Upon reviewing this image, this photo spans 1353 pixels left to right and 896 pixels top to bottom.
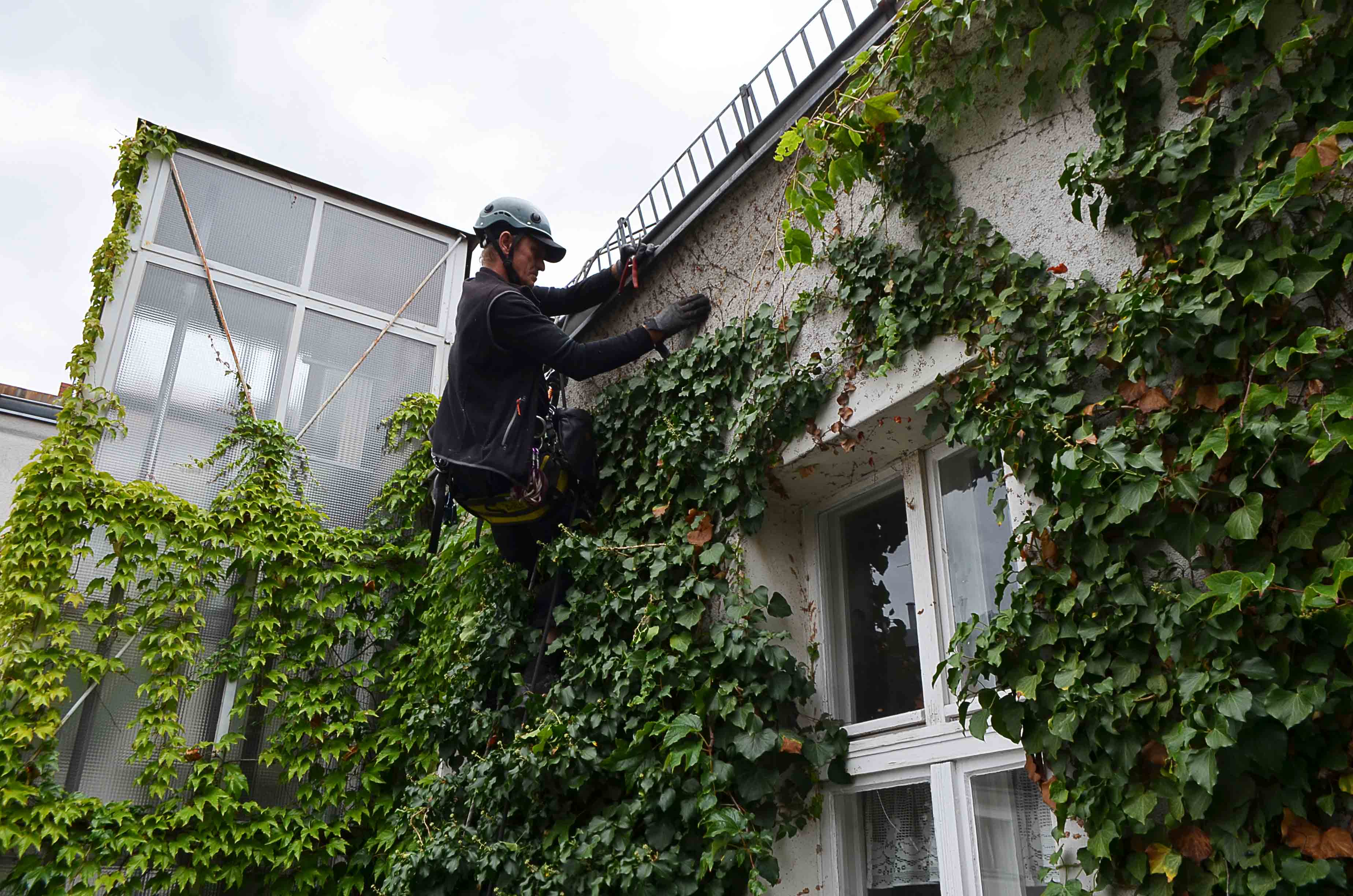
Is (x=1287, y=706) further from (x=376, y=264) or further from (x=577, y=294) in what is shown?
(x=376, y=264)

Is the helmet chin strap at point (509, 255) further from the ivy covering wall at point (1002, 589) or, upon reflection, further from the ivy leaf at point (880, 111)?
the ivy leaf at point (880, 111)

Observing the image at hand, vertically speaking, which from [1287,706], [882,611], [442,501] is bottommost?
[1287,706]

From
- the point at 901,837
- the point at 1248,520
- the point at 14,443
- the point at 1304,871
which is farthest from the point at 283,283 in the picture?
the point at 1304,871

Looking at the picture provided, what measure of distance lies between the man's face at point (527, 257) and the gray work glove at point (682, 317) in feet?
2.27

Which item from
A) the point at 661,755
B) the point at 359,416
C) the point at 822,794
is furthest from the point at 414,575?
the point at 822,794

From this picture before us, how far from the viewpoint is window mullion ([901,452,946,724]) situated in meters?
2.66

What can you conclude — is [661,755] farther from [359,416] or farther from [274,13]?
[274,13]

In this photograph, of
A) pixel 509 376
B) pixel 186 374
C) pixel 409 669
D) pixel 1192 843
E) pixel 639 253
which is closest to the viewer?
pixel 1192 843

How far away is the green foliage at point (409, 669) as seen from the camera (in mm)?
2945

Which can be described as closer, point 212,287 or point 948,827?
point 948,827

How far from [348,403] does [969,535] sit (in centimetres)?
488

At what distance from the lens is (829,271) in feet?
10.5

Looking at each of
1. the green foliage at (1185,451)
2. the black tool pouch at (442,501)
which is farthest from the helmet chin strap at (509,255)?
the green foliage at (1185,451)

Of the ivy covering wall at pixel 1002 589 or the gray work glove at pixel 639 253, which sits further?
the gray work glove at pixel 639 253
